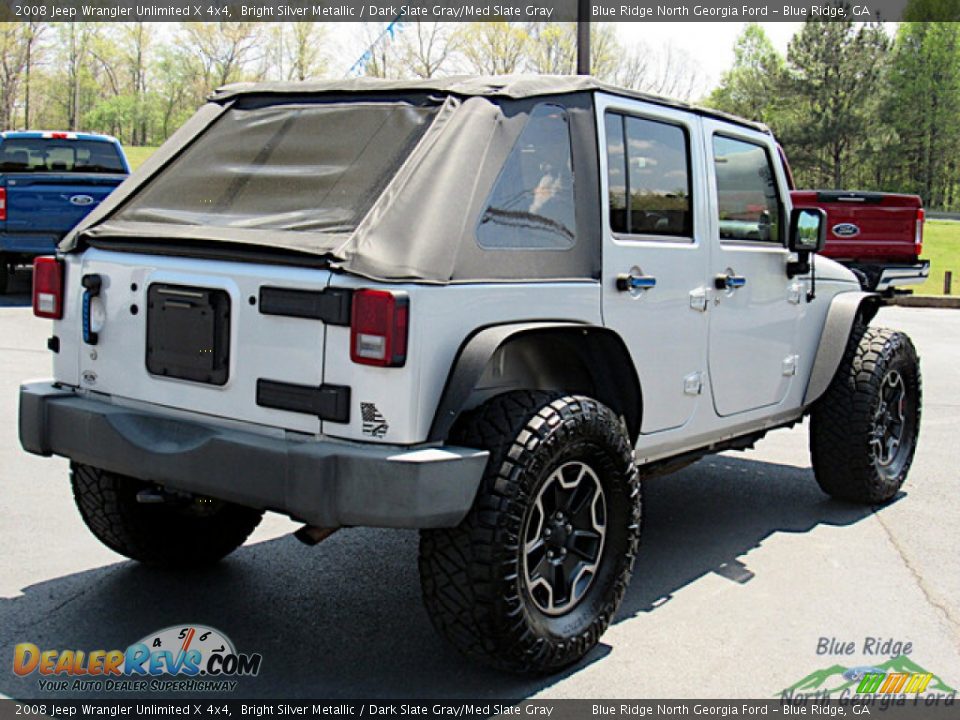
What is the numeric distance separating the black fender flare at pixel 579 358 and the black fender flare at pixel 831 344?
1.75m

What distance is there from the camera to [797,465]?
7172 millimetres

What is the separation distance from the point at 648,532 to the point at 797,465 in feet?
6.59

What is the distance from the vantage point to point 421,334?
3.40 m

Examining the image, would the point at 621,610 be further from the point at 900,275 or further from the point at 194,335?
the point at 900,275

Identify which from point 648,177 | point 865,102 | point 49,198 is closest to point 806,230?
point 648,177

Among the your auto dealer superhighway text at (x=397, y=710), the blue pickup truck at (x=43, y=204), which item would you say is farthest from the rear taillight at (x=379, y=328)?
the blue pickup truck at (x=43, y=204)

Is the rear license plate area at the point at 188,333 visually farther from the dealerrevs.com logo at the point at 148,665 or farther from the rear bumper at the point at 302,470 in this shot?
the dealerrevs.com logo at the point at 148,665

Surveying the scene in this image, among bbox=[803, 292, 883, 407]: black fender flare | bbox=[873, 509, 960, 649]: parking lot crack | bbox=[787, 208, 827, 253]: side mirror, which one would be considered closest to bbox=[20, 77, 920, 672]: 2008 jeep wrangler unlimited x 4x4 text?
bbox=[787, 208, 827, 253]: side mirror

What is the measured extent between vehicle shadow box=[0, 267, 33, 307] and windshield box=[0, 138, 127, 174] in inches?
65.7

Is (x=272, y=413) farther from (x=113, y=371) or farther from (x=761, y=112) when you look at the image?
(x=761, y=112)

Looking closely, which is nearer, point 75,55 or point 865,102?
point 75,55

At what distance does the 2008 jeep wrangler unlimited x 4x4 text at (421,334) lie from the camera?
3416 millimetres

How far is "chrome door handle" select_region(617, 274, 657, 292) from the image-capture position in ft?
13.8

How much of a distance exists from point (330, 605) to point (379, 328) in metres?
1.59
